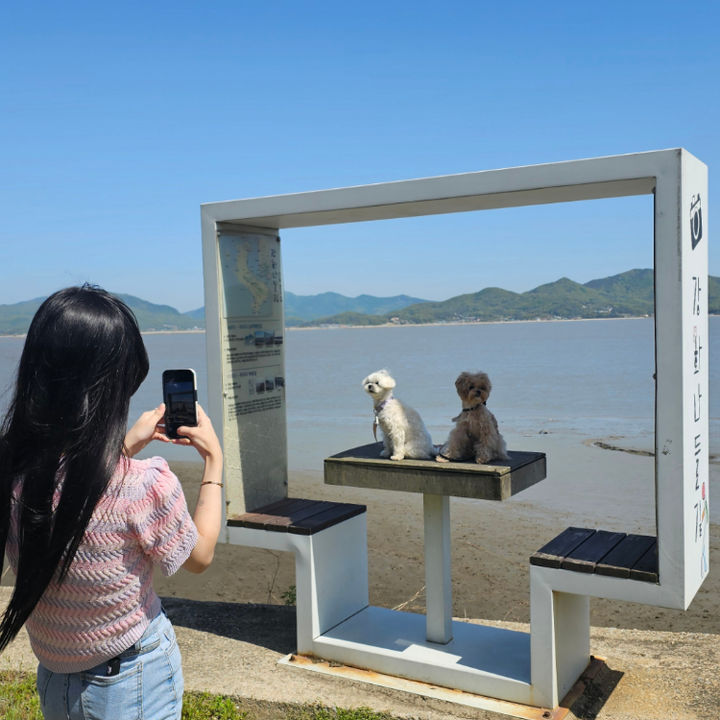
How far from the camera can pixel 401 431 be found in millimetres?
4703

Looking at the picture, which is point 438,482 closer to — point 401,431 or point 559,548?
point 401,431

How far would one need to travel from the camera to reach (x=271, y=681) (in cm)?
467

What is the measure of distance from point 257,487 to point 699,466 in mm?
2904

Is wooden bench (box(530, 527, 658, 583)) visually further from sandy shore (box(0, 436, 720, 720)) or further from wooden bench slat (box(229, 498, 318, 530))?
wooden bench slat (box(229, 498, 318, 530))

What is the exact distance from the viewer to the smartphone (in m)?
2.29

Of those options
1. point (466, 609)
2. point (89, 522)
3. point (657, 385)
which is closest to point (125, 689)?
point (89, 522)

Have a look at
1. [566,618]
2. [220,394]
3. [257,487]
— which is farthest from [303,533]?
[566,618]

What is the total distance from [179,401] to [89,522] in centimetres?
55

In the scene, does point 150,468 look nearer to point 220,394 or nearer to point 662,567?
point 662,567

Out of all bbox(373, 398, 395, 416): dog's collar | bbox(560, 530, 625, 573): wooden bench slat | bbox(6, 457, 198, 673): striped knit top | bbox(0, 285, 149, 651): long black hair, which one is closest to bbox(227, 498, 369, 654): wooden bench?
bbox(373, 398, 395, 416): dog's collar

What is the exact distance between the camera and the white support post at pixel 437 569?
4.81 metres

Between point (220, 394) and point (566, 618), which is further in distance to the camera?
point (220, 394)

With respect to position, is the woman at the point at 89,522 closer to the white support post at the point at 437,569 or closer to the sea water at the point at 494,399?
the white support post at the point at 437,569

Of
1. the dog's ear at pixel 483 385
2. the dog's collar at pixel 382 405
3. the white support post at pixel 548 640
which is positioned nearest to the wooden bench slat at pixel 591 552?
the white support post at pixel 548 640
